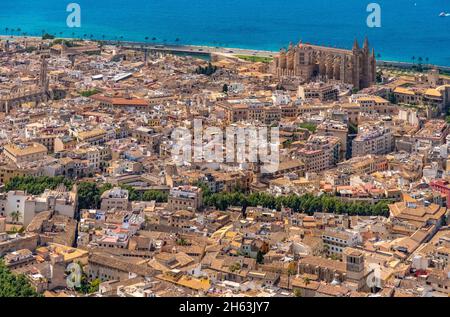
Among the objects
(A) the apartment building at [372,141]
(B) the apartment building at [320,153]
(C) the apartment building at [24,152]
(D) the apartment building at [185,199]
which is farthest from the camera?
(A) the apartment building at [372,141]

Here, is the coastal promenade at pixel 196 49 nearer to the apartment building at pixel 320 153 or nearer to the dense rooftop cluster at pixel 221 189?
the dense rooftop cluster at pixel 221 189

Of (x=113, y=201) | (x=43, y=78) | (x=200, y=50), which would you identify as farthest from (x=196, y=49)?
(x=113, y=201)

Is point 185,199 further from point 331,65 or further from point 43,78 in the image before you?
point 331,65

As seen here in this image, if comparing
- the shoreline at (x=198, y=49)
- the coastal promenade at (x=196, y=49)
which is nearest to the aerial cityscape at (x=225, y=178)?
the shoreline at (x=198, y=49)

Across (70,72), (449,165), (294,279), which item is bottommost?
(294,279)

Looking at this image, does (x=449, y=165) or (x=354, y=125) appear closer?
(x=449, y=165)

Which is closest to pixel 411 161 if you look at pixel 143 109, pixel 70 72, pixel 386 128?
pixel 386 128
